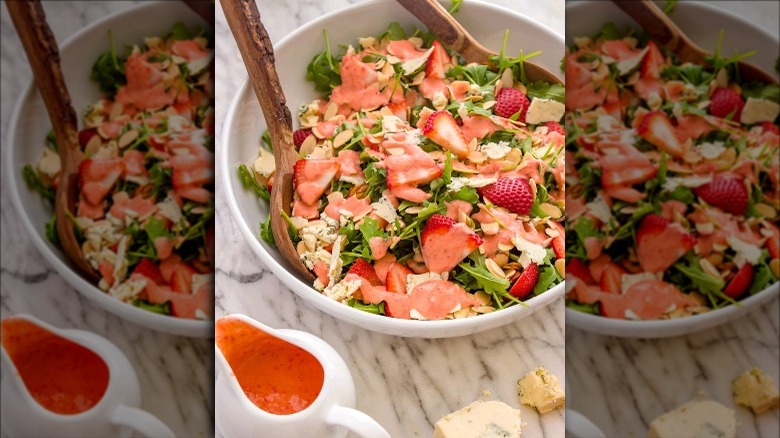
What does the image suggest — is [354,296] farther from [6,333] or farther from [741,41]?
[741,41]

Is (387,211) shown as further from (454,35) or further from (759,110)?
(759,110)

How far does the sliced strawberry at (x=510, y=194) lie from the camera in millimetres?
1036

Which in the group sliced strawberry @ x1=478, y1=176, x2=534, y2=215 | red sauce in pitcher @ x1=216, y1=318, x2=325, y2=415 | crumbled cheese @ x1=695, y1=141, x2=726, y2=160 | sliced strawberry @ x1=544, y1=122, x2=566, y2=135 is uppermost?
sliced strawberry @ x1=544, y1=122, x2=566, y2=135

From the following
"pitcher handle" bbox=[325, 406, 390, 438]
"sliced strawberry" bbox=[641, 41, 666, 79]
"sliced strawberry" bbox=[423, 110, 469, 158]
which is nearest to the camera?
"pitcher handle" bbox=[325, 406, 390, 438]

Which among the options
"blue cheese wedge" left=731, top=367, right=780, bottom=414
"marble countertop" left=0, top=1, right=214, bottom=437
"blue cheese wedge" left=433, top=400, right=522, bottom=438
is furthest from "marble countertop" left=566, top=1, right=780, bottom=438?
"marble countertop" left=0, top=1, right=214, bottom=437

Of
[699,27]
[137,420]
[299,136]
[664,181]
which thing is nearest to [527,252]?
[664,181]

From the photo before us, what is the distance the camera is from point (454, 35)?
112 cm

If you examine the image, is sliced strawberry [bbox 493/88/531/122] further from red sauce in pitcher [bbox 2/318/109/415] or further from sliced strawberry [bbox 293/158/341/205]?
red sauce in pitcher [bbox 2/318/109/415]

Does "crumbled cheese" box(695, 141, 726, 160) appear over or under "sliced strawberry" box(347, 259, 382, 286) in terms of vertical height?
over

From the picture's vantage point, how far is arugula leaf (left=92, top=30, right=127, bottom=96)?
1154mm

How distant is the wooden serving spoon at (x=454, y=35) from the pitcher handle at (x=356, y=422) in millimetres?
515

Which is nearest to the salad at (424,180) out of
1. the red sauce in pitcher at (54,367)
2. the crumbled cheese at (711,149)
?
the crumbled cheese at (711,149)

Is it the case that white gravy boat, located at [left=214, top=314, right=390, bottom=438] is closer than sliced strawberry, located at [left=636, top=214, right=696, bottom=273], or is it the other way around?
white gravy boat, located at [left=214, top=314, right=390, bottom=438]

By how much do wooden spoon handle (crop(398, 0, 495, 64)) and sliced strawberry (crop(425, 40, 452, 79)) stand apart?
0.02 metres
